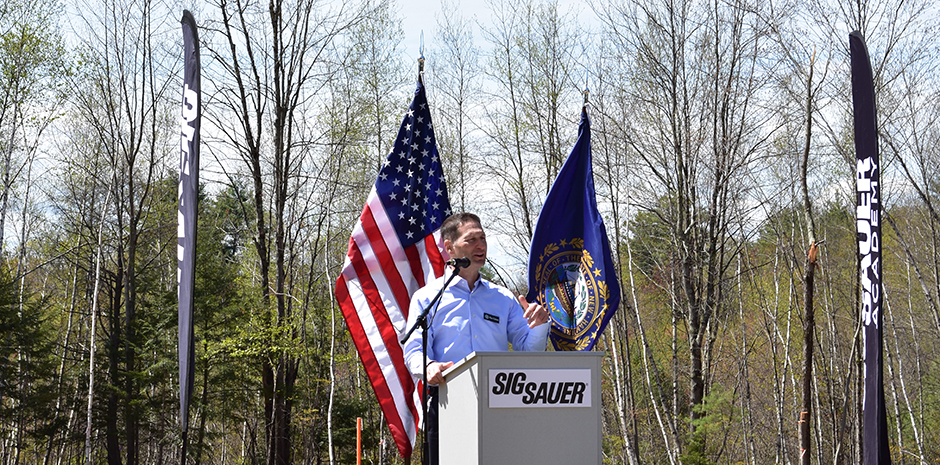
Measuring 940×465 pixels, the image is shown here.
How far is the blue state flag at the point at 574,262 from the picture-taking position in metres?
5.15

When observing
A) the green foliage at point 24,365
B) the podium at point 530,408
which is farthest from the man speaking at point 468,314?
the green foliage at point 24,365

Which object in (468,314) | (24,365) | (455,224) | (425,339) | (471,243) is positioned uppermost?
(455,224)

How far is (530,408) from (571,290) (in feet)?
Result: 8.76

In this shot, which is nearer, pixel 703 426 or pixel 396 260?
pixel 396 260

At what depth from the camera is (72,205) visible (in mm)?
21375

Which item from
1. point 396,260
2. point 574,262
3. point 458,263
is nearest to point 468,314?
point 458,263

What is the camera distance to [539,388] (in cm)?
273

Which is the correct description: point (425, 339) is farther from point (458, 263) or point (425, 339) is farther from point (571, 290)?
point (571, 290)

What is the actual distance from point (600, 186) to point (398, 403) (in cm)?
803

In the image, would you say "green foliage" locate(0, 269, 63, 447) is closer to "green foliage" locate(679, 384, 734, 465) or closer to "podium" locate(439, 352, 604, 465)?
"green foliage" locate(679, 384, 734, 465)

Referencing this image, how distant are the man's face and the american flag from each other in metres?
1.77

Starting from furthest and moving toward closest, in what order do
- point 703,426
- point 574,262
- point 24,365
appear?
1. point 24,365
2. point 703,426
3. point 574,262

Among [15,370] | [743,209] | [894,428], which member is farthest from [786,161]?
[15,370]

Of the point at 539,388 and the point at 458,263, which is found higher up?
the point at 458,263
